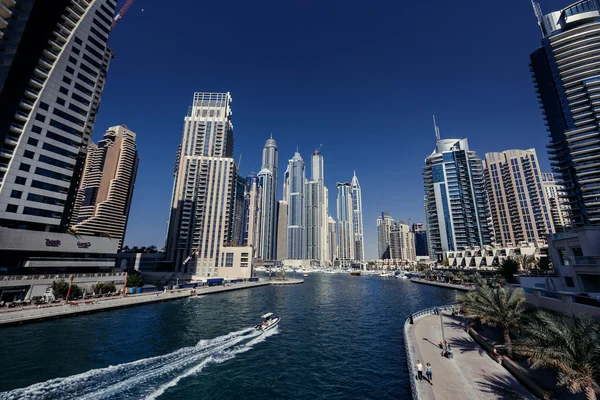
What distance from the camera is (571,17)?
104812 mm

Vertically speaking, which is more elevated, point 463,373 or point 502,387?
point 502,387

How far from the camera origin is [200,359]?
31.1 metres

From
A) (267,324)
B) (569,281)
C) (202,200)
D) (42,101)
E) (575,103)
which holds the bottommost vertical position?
(267,324)

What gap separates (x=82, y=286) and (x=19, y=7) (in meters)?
72.4

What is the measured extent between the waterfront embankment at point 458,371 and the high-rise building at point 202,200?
412 ft

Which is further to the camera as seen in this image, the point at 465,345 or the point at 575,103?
the point at 575,103

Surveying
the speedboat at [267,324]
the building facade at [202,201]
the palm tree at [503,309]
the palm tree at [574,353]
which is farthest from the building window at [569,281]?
the building facade at [202,201]

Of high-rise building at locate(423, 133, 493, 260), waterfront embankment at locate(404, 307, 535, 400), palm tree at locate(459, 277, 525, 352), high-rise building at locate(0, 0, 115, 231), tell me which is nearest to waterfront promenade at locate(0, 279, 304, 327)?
high-rise building at locate(0, 0, 115, 231)

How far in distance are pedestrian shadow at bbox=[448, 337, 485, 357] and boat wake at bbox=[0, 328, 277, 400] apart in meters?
28.1

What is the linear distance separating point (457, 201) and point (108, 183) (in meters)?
237

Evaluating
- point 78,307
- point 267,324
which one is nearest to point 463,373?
point 267,324

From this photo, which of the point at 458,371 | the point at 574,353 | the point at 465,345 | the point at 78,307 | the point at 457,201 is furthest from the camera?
the point at 457,201

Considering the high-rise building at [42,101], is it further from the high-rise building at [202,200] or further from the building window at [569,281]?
the building window at [569,281]

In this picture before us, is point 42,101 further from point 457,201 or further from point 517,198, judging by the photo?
point 517,198
